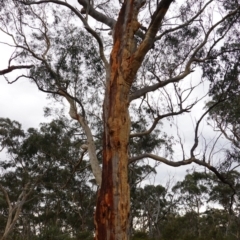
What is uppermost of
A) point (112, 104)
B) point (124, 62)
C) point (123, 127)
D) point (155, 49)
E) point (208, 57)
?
point (155, 49)

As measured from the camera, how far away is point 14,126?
15992 millimetres

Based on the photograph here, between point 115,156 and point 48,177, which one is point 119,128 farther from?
point 48,177

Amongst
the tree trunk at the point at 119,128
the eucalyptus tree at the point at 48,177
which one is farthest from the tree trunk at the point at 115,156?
the eucalyptus tree at the point at 48,177

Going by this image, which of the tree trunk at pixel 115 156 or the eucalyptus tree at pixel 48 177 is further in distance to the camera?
the eucalyptus tree at pixel 48 177

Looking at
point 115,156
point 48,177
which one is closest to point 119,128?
point 115,156

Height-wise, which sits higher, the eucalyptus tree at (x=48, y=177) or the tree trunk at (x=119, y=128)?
the eucalyptus tree at (x=48, y=177)

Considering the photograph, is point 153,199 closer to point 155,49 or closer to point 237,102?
point 237,102

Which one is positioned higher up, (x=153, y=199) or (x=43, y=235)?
(x=153, y=199)

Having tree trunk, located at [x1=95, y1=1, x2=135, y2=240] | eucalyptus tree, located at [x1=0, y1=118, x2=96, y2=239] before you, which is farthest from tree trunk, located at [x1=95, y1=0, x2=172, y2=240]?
eucalyptus tree, located at [x1=0, y1=118, x2=96, y2=239]

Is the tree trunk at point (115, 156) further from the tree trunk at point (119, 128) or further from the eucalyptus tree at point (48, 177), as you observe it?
the eucalyptus tree at point (48, 177)

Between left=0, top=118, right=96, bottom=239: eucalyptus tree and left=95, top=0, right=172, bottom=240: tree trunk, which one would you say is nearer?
left=95, top=0, right=172, bottom=240: tree trunk

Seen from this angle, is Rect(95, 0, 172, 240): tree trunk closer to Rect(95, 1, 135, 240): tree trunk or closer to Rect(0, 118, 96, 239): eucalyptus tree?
Rect(95, 1, 135, 240): tree trunk

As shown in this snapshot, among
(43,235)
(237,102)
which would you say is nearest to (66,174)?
(43,235)

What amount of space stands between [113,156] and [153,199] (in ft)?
56.9
